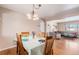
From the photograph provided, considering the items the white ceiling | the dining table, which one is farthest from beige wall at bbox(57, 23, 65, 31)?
the dining table

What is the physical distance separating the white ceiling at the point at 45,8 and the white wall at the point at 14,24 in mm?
108

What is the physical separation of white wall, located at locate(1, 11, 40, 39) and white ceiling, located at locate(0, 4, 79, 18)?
11cm

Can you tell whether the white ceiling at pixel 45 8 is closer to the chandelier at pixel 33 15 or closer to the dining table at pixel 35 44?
the chandelier at pixel 33 15

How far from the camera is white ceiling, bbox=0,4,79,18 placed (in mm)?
1220

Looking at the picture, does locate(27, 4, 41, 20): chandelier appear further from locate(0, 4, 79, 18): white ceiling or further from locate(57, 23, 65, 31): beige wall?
locate(57, 23, 65, 31): beige wall

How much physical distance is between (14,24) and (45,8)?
54 cm

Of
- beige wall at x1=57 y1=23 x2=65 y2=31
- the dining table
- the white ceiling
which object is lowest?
the dining table

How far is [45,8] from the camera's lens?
130 centimetres

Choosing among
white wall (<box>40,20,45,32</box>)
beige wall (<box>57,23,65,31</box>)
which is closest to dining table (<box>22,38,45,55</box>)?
white wall (<box>40,20,45,32</box>)

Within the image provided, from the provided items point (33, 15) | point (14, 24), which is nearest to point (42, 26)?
point (33, 15)

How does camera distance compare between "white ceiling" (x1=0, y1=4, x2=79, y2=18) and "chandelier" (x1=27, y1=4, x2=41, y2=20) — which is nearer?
"white ceiling" (x1=0, y1=4, x2=79, y2=18)

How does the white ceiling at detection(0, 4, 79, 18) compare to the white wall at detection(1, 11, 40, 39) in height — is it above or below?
above

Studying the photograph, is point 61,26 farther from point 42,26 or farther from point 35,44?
point 35,44

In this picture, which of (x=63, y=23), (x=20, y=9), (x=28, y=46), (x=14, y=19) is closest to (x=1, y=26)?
(x=14, y=19)
